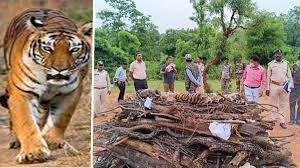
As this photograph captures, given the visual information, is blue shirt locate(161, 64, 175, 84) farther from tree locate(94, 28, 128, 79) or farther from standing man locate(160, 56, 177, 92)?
tree locate(94, 28, 128, 79)

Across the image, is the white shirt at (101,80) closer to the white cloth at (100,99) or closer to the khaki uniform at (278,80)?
the white cloth at (100,99)

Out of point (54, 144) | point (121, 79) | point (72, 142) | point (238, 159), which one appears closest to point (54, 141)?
point (54, 144)

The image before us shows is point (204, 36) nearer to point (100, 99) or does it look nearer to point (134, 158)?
point (100, 99)

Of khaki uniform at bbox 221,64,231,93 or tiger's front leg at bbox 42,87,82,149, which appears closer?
tiger's front leg at bbox 42,87,82,149

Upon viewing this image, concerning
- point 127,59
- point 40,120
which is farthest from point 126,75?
point 40,120

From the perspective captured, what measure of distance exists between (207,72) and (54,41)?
24.0 ft

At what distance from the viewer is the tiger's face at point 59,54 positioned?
5801mm

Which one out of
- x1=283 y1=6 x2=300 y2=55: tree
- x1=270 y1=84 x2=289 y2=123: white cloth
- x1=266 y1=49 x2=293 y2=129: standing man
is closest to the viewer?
x1=266 y1=49 x2=293 y2=129: standing man

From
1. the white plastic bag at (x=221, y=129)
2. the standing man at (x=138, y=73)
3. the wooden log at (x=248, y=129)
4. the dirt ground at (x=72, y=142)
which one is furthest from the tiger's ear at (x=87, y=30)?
the standing man at (x=138, y=73)

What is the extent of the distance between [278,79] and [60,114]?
431 cm

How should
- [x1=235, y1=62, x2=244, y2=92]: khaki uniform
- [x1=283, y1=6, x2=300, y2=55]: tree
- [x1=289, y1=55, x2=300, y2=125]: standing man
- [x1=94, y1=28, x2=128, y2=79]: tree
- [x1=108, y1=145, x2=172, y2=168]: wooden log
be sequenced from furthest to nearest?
[x1=283, y1=6, x2=300, y2=55]: tree
[x1=94, y1=28, x2=128, y2=79]: tree
[x1=235, y1=62, x2=244, y2=92]: khaki uniform
[x1=289, y1=55, x2=300, y2=125]: standing man
[x1=108, y1=145, x2=172, y2=168]: wooden log

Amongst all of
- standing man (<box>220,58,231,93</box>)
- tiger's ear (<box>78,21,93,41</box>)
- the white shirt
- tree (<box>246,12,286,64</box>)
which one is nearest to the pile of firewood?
tiger's ear (<box>78,21,93,41</box>)

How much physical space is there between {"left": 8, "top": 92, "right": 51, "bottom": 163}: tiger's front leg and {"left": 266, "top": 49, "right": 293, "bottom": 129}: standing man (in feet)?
14.1

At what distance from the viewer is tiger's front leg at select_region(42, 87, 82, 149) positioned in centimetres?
591
